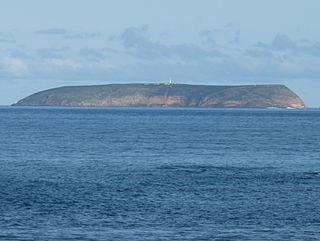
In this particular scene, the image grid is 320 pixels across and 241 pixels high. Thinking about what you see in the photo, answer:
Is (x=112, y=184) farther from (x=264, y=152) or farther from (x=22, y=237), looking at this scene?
(x=264, y=152)

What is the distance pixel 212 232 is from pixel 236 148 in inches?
2448

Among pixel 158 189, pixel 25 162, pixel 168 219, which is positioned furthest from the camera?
pixel 25 162

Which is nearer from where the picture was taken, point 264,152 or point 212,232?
point 212,232

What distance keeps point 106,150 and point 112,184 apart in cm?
3891

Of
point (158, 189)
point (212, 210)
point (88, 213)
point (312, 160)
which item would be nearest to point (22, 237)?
point (88, 213)

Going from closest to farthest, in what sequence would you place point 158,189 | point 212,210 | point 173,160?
point 212,210 < point 158,189 < point 173,160

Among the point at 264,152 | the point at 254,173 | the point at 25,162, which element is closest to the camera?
the point at 254,173

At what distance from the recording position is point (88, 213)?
4806 centimetres

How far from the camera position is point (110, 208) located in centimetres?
5000

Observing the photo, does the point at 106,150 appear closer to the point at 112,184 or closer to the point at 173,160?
the point at 173,160

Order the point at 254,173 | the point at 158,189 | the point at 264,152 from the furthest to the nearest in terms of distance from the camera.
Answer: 1. the point at 264,152
2. the point at 254,173
3. the point at 158,189

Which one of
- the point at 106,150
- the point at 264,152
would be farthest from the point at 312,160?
the point at 106,150

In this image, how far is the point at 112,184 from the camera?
62.2 m

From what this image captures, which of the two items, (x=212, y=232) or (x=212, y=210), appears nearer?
(x=212, y=232)
